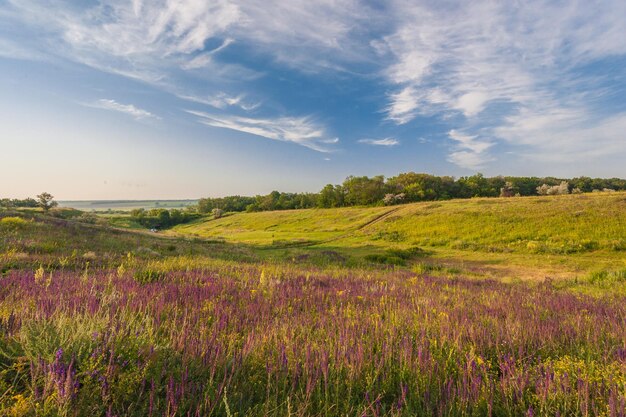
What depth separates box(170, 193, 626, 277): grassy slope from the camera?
2733 cm

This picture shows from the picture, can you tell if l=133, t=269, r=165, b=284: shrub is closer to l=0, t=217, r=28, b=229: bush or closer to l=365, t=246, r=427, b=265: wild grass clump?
l=0, t=217, r=28, b=229: bush

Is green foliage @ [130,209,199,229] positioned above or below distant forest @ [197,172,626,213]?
below

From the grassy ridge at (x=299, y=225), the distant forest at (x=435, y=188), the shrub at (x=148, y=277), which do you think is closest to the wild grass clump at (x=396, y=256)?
the shrub at (x=148, y=277)

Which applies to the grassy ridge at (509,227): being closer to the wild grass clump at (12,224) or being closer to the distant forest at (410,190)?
the wild grass clump at (12,224)

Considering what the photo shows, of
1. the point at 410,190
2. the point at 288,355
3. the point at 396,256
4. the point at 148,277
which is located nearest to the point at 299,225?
the point at 410,190

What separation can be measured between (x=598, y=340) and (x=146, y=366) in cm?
502

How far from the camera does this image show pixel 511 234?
37250 millimetres

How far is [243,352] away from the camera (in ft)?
8.42

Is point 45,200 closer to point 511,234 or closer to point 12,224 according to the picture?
point 12,224

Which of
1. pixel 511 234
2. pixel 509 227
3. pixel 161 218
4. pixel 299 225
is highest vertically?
pixel 509 227

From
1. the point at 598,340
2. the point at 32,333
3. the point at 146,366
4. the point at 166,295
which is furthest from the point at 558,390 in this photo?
the point at 166,295

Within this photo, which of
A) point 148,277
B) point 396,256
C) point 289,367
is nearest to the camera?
point 289,367

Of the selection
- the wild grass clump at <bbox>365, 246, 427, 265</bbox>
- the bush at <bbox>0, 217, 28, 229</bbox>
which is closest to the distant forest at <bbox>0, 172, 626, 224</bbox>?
the wild grass clump at <bbox>365, 246, 427, 265</bbox>

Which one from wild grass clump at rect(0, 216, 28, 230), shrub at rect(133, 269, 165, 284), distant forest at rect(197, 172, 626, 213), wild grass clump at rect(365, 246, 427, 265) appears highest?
distant forest at rect(197, 172, 626, 213)
